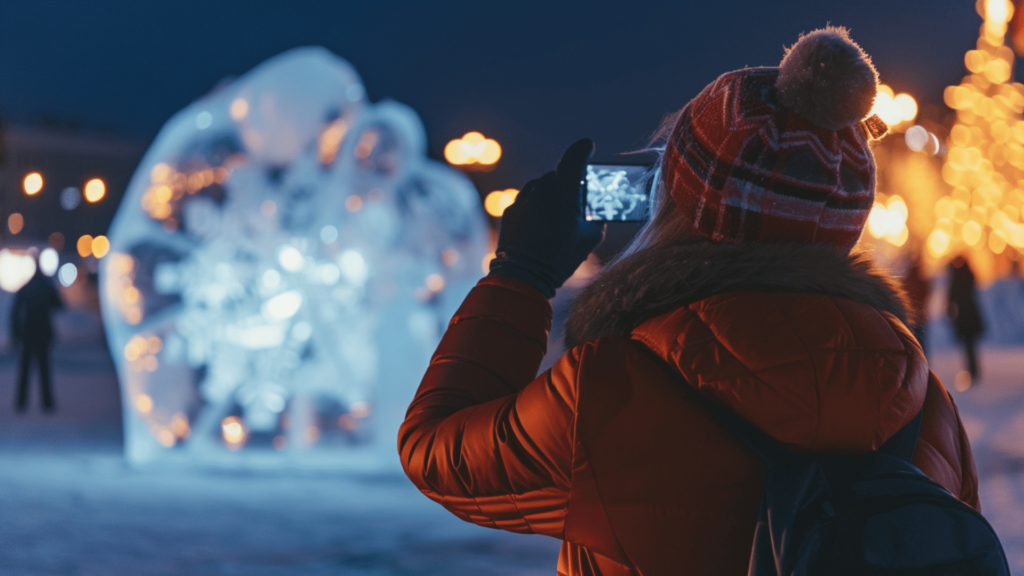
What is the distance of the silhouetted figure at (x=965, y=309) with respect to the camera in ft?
38.2

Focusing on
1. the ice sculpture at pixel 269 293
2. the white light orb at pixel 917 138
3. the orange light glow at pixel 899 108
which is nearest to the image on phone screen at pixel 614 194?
the ice sculpture at pixel 269 293

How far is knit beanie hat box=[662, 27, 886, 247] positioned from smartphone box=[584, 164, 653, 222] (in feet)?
1.47

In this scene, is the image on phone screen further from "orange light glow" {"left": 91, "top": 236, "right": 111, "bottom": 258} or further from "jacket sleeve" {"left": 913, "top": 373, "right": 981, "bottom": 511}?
"orange light glow" {"left": 91, "top": 236, "right": 111, "bottom": 258}

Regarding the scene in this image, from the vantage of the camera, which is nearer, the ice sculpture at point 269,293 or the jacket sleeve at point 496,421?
the jacket sleeve at point 496,421

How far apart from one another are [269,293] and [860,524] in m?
6.00

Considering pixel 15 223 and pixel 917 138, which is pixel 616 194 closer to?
pixel 917 138

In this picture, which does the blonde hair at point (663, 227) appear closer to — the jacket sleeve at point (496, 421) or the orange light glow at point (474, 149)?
the jacket sleeve at point (496, 421)

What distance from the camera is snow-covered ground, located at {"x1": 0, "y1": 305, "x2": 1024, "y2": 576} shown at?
14.9 feet

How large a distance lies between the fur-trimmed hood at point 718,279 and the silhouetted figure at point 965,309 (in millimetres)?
11356

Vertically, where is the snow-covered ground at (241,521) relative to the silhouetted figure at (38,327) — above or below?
above

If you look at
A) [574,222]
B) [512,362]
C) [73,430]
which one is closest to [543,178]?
[574,222]

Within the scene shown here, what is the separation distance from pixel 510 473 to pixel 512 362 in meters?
0.26

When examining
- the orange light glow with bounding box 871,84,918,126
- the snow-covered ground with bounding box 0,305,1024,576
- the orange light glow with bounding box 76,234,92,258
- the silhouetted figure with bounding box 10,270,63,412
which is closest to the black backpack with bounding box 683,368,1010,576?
the snow-covered ground with bounding box 0,305,1024,576

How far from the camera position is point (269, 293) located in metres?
6.72
